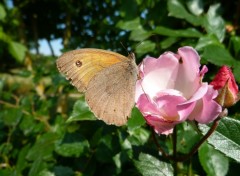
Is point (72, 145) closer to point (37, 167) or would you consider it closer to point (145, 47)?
point (37, 167)

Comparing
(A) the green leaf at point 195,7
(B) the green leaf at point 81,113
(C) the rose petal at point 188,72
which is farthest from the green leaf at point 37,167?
(A) the green leaf at point 195,7

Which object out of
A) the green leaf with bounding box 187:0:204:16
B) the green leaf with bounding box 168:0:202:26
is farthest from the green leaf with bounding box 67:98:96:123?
the green leaf with bounding box 187:0:204:16

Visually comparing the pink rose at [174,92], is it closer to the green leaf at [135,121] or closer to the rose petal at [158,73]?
the rose petal at [158,73]

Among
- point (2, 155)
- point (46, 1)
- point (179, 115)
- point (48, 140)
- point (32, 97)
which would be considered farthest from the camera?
point (46, 1)

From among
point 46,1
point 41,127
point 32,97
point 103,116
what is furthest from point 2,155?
point 46,1

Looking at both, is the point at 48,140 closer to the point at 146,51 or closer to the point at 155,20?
the point at 146,51

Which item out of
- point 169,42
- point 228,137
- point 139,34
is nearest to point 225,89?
point 228,137

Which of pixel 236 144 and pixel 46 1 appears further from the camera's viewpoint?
pixel 46 1
